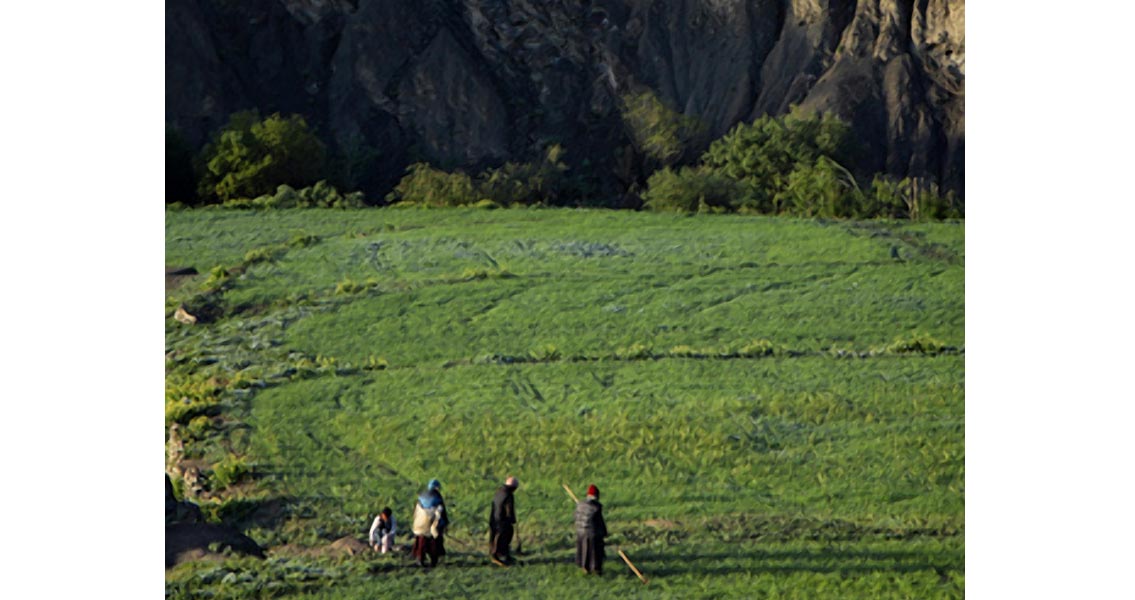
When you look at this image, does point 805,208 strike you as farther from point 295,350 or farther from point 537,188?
point 295,350

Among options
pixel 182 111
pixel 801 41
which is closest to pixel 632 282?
pixel 801 41

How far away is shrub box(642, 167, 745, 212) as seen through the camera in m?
17.4

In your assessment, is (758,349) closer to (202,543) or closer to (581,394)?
(581,394)

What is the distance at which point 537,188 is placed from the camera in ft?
56.5

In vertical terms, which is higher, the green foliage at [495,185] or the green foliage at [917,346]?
the green foliage at [495,185]

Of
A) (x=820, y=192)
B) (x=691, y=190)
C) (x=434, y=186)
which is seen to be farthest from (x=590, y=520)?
(x=820, y=192)

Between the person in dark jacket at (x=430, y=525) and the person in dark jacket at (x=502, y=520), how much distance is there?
437 mm

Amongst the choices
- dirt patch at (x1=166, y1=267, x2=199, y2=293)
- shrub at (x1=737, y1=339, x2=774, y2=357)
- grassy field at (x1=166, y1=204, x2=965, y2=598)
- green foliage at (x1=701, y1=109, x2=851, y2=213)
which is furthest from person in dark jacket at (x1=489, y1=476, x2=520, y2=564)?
green foliage at (x1=701, y1=109, x2=851, y2=213)

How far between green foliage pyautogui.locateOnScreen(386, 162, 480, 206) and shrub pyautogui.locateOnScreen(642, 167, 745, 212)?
1903mm

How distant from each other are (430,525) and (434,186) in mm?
4140

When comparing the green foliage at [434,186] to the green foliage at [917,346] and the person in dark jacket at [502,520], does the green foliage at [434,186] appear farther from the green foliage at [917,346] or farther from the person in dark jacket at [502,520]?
the green foliage at [917,346]

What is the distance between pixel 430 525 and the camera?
14.6 meters

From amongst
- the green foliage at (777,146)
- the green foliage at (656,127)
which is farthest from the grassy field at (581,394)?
the green foliage at (656,127)

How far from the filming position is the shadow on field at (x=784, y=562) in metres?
14.9
